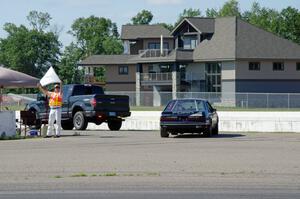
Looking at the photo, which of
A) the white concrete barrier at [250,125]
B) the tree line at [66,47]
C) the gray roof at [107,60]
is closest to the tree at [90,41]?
the tree line at [66,47]

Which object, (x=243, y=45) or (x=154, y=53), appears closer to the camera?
(x=243, y=45)

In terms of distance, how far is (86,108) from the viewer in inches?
1227

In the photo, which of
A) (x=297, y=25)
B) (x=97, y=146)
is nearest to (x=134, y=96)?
(x=297, y=25)

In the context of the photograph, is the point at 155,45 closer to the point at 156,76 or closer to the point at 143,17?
the point at 156,76

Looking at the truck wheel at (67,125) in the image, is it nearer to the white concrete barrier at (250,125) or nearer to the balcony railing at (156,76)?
the white concrete barrier at (250,125)

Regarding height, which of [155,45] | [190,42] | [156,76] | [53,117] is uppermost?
[155,45]

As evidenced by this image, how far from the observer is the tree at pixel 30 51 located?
120 meters

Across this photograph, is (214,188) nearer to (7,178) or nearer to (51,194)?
(51,194)

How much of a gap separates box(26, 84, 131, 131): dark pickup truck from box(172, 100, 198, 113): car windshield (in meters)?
4.98

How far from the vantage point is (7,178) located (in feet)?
46.1

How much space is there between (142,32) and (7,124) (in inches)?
2628

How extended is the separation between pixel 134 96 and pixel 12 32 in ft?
197

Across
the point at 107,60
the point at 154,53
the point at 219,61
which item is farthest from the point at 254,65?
the point at 107,60

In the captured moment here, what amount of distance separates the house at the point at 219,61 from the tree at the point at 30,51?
3659cm
